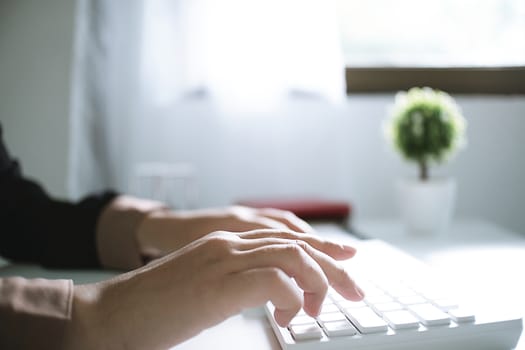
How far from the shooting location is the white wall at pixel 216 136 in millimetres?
1043

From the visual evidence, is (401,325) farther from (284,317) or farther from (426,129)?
(426,129)

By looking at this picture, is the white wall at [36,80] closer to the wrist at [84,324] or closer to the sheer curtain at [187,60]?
the sheer curtain at [187,60]

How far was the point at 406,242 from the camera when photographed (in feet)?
2.63

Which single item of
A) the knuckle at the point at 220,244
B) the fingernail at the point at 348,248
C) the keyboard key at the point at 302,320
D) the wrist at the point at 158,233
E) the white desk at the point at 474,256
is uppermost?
the knuckle at the point at 220,244

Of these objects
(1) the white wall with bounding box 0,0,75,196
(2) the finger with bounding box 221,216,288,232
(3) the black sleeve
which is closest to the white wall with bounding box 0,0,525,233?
(1) the white wall with bounding box 0,0,75,196

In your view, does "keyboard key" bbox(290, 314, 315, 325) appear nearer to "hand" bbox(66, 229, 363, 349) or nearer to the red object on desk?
"hand" bbox(66, 229, 363, 349)

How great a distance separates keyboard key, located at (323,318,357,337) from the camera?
0.35 meters

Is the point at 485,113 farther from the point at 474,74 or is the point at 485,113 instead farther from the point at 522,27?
the point at 522,27

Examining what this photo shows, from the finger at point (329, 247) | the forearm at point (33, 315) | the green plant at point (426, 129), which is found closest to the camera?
the forearm at point (33, 315)

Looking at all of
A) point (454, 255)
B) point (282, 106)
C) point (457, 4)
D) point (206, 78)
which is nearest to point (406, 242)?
point (454, 255)

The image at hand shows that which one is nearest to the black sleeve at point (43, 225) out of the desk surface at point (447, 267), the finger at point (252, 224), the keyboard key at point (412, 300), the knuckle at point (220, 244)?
the desk surface at point (447, 267)

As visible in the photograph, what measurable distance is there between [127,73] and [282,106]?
0.34 metres

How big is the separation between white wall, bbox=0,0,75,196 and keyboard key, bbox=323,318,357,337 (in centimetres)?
87

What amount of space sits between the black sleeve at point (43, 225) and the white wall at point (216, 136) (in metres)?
0.38
